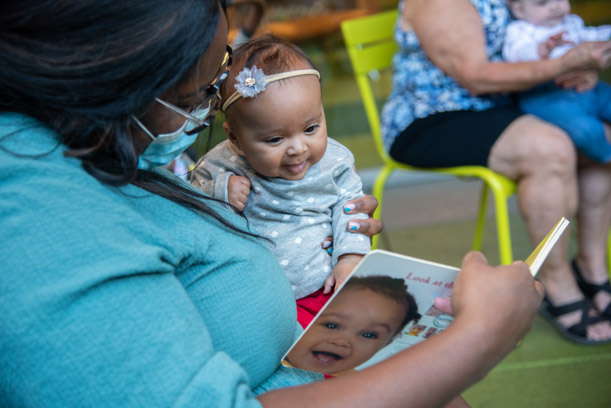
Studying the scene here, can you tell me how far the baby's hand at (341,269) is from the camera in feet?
3.84

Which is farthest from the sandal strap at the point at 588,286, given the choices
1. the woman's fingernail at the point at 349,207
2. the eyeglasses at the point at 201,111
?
the eyeglasses at the point at 201,111

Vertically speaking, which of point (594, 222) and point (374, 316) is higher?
point (374, 316)

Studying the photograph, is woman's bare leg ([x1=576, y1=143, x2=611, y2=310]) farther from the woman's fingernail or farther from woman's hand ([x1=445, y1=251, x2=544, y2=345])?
woman's hand ([x1=445, y1=251, x2=544, y2=345])

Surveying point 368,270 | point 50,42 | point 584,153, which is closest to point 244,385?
point 368,270

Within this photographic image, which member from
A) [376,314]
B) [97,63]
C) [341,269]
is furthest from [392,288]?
[97,63]

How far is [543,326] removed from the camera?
2.31m

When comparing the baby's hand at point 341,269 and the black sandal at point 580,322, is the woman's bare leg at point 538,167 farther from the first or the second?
the baby's hand at point 341,269

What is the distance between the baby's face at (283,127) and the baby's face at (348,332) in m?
0.39

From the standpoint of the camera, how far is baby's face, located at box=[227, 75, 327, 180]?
114 centimetres

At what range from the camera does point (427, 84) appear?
2225mm

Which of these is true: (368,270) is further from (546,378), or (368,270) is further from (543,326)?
(543,326)

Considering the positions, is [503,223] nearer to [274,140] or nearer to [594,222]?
[594,222]

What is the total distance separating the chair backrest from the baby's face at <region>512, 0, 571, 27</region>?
494 mm

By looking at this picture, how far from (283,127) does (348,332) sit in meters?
0.42
